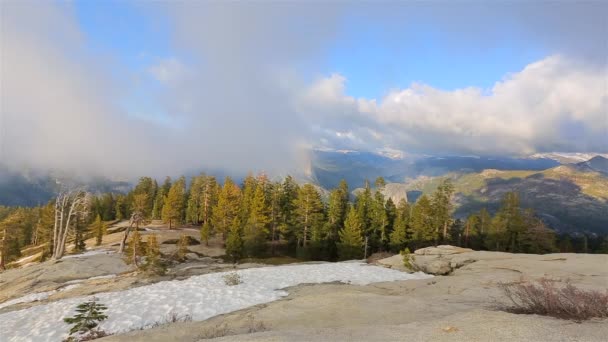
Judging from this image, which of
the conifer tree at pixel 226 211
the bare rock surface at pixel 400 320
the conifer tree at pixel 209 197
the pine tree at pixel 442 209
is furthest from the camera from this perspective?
the conifer tree at pixel 209 197

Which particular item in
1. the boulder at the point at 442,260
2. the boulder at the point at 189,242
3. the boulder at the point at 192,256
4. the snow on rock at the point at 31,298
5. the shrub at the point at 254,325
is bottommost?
the boulder at the point at 192,256

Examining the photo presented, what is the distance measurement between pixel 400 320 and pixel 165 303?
1208 cm

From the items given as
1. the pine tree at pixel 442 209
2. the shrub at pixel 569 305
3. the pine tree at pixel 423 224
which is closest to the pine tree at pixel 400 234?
the pine tree at pixel 423 224

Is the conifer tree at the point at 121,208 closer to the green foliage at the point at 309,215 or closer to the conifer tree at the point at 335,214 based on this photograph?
the green foliage at the point at 309,215

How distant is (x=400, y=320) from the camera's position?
987 cm

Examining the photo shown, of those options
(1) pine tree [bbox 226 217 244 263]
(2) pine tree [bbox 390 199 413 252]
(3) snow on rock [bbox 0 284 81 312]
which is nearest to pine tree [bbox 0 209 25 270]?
(1) pine tree [bbox 226 217 244 263]

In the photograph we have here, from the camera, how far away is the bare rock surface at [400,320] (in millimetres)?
6772

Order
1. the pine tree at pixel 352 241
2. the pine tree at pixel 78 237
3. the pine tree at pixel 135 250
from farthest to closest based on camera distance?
the pine tree at pixel 78 237 < the pine tree at pixel 352 241 < the pine tree at pixel 135 250

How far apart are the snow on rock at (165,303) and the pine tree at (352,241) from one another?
29761 millimetres

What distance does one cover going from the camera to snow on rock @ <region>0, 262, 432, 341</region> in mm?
13812

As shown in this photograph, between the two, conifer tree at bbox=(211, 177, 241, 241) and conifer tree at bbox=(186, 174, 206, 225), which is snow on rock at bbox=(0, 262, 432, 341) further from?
conifer tree at bbox=(186, 174, 206, 225)

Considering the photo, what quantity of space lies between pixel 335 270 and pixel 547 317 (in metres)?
19.8

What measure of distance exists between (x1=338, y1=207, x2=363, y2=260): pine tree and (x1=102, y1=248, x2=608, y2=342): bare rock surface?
32.8 metres

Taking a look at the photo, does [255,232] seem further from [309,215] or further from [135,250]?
[135,250]
